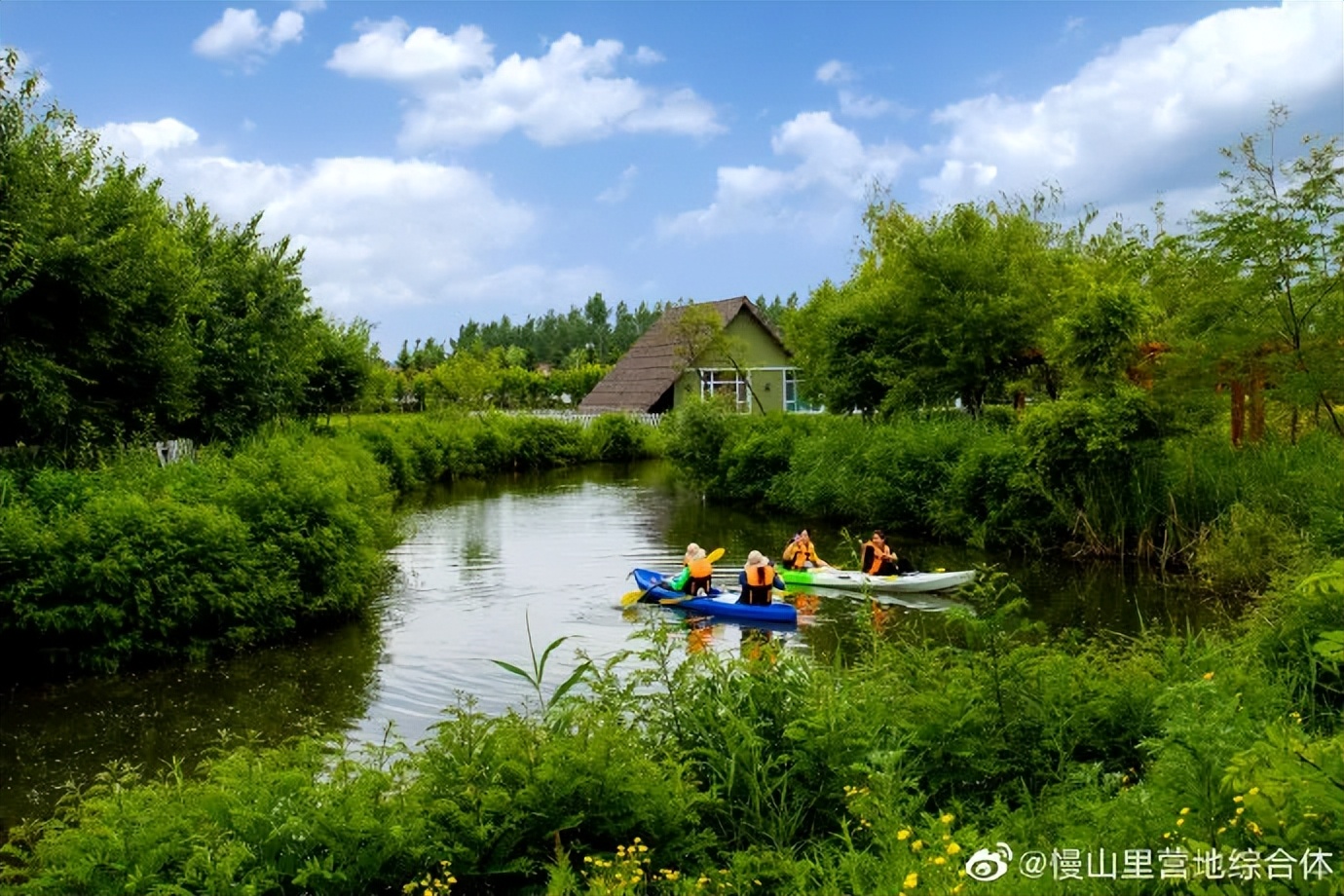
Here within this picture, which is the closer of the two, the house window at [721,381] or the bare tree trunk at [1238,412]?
the bare tree trunk at [1238,412]

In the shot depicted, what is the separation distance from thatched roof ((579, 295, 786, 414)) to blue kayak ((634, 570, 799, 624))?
2962 centimetres

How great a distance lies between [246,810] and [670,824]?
189cm

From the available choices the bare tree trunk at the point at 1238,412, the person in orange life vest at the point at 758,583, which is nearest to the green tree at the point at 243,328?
the person in orange life vest at the point at 758,583

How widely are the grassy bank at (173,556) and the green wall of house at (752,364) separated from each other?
2981cm

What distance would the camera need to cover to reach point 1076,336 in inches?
715

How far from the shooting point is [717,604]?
14.9 metres

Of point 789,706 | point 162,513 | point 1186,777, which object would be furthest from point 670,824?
point 162,513

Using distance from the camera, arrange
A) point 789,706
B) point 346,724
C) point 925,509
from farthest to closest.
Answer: point 925,509 < point 346,724 < point 789,706

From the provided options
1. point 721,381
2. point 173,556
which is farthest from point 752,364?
point 173,556

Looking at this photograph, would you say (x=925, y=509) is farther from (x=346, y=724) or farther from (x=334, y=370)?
(x=334, y=370)

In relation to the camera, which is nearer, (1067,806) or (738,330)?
(1067,806)

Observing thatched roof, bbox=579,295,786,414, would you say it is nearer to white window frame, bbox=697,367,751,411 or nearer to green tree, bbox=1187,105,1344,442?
white window frame, bbox=697,367,751,411

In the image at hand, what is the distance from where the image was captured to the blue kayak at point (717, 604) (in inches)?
563

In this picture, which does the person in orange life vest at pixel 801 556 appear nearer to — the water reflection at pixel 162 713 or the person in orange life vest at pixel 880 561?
the person in orange life vest at pixel 880 561
